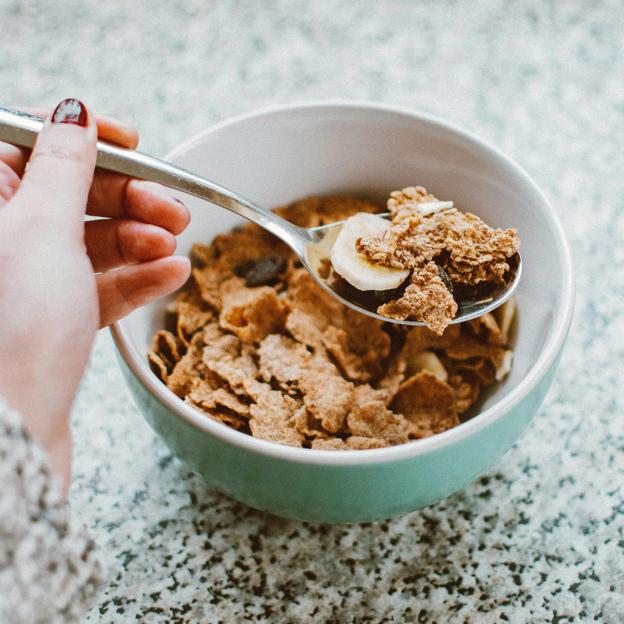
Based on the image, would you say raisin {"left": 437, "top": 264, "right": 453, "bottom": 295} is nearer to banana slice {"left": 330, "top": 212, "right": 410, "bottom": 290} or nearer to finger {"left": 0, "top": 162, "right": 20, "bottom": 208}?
banana slice {"left": 330, "top": 212, "right": 410, "bottom": 290}

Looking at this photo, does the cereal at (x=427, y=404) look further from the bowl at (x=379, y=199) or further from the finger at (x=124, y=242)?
the finger at (x=124, y=242)

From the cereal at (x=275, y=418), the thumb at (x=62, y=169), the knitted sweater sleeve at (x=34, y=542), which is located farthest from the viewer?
the cereal at (x=275, y=418)

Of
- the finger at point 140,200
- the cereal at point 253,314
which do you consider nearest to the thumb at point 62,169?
the finger at point 140,200

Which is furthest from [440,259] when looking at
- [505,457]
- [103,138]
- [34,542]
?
[34,542]

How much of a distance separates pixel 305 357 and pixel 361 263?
120 millimetres

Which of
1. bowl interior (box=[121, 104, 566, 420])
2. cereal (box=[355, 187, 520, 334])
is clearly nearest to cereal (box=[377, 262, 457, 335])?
cereal (box=[355, 187, 520, 334])

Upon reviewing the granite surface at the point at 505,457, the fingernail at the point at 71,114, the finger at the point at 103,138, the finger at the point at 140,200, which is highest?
the fingernail at the point at 71,114

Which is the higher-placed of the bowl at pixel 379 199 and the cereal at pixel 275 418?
the bowl at pixel 379 199

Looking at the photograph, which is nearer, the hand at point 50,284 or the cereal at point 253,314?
the hand at point 50,284

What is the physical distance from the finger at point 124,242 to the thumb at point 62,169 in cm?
13

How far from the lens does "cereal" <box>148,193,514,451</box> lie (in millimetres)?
740

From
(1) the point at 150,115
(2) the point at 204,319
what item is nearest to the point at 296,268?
(2) the point at 204,319

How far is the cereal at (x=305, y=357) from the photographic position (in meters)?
0.74

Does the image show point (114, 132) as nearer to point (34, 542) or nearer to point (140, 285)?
point (140, 285)
